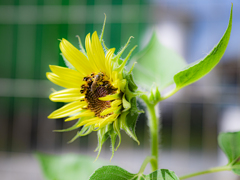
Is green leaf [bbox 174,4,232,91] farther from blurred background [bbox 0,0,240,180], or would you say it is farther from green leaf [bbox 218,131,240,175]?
blurred background [bbox 0,0,240,180]

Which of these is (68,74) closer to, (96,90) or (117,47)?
(96,90)

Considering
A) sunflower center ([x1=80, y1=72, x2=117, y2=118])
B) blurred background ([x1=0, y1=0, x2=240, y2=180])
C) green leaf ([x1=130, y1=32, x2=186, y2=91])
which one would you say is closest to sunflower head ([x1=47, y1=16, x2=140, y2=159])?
sunflower center ([x1=80, y1=72, x2=117, y2=118])

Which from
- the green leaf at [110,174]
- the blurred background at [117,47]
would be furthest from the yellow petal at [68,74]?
the blurred background at [117,47]

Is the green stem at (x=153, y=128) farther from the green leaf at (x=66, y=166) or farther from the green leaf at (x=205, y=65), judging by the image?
the green leaf at (x=66, y=166)

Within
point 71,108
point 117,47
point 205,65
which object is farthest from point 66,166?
point 117,47

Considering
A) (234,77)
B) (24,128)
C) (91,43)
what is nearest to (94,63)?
(91,43)

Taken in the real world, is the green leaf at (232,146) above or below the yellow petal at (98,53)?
below

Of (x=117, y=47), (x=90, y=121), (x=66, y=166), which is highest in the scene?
(x=117, y=47)

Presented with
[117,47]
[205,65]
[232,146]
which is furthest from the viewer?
[117,47]
